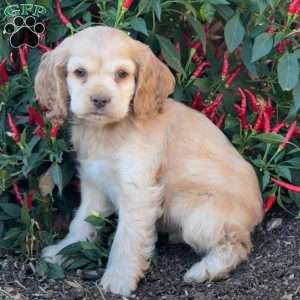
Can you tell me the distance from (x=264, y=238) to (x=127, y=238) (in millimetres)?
981

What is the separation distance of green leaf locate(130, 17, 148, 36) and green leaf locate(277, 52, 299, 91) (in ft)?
2.65

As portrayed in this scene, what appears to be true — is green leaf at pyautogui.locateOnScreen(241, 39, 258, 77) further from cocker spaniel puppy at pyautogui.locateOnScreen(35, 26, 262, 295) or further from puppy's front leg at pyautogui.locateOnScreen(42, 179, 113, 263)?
puppy's front leg at pyautogui.locateOnScreen(42, 179, 113, 263)

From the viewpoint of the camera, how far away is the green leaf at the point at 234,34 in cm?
495

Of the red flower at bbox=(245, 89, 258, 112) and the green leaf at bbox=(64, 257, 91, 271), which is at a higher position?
the red flower at bbox=(245, 89, 258, 112)

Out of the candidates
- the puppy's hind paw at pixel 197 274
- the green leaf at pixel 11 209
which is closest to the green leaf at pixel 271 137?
the puppy's hind paw at pixel 197 274

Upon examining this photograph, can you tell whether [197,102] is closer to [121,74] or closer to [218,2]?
[218,2]

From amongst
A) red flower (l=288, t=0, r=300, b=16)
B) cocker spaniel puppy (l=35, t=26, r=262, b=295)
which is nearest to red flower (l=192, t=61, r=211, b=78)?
cocker spaniel puppy (l=35, t=26, r=262, b=295)

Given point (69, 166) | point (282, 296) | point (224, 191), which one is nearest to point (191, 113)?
point (224, 191)

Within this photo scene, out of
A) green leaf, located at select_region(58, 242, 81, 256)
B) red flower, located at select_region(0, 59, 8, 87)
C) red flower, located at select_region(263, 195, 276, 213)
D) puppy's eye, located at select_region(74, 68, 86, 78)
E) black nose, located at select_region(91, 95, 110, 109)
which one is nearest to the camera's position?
black nose, located at select_region(91, 95, 110, 109)

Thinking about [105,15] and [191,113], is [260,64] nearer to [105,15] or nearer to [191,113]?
[191,113]

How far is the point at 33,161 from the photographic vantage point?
486 cm

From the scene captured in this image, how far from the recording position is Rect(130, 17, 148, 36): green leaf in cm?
482

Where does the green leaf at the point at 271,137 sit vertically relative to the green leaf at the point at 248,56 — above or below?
below

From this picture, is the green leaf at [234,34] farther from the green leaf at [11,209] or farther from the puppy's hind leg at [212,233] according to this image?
the green leaf at [11,209]
